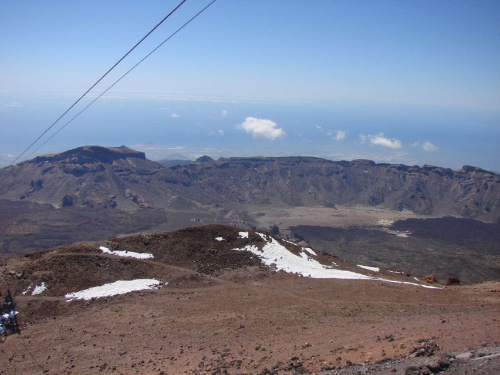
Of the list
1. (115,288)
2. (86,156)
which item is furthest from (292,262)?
(86,156)

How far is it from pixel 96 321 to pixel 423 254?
3520 inches

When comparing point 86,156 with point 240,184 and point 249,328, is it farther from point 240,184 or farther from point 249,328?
Answer: point 249,328

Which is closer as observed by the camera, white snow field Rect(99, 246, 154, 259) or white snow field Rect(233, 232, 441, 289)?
white snow field Rect(99, 246, 154, 259)

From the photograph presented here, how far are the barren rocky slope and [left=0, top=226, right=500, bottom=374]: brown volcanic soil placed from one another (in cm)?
11386

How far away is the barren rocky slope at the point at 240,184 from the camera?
14412cm

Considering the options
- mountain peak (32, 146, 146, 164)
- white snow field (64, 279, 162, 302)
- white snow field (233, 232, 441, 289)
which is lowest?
white snow field (64, 279, 162, 302)

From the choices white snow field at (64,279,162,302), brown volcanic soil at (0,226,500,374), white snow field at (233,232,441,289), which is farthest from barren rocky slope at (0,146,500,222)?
white snow field at (64,279,162,302)

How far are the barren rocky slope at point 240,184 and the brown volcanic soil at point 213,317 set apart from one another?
4483 inches

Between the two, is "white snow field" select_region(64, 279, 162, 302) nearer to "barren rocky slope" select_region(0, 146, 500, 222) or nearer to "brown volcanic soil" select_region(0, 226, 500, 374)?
"brown volcanic soil" select_region(0, 226, 500, 374)

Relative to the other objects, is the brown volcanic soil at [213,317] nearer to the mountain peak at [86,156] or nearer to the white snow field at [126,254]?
the white snow field at [126,254]

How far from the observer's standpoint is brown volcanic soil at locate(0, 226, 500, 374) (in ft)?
47.0

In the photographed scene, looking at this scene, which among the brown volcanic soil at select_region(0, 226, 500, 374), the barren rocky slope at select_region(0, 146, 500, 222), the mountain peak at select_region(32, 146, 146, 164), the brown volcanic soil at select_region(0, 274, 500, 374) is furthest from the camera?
the mountain peak at select_region(32, 146, 146, 164)

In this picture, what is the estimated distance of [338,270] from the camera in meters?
32.7

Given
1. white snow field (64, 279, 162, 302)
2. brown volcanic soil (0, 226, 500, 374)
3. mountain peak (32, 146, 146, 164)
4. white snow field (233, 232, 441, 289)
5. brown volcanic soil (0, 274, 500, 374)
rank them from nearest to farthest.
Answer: brown volcanic soil (0, 274, 500, 374) → brown volcanic soil (0, 226, 500, 374) → white snow field (64, 279, 162, 302) → white snow field (233, 232, 441, 289) → mountain peak (32, 146, 146, 164)
